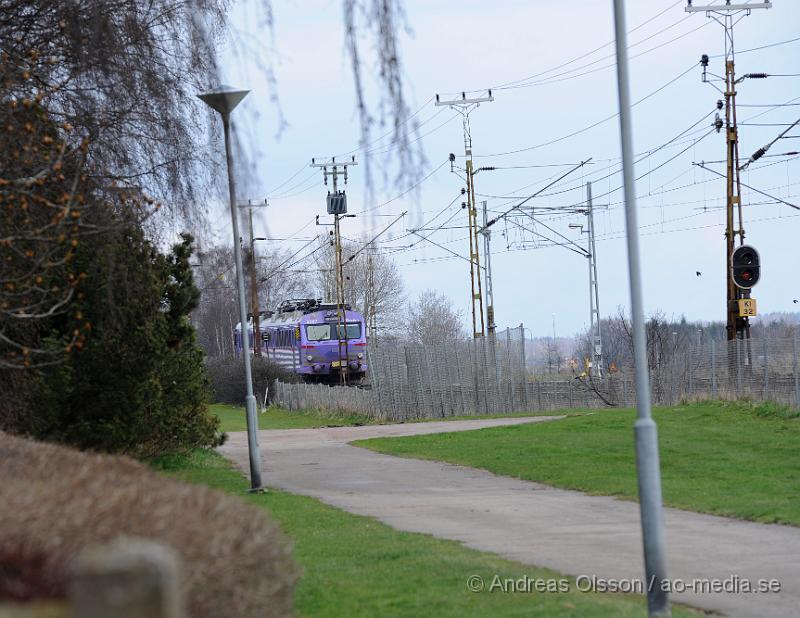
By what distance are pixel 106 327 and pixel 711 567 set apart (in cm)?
1032

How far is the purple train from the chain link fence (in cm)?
713

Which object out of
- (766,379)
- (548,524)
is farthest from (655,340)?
(548,524)

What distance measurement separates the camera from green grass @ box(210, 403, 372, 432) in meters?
38.4

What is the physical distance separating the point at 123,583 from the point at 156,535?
180cm

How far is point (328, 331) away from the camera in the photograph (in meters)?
51.5

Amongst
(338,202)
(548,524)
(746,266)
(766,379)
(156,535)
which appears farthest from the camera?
(746,266)

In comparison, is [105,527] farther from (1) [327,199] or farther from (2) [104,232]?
(2) [104,232]

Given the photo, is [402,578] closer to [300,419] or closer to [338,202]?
[338,202]

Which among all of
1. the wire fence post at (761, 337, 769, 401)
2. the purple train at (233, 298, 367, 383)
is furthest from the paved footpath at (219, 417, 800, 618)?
the purple train at (233, 298, 367, 383)

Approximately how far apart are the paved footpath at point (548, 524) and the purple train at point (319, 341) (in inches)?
1150

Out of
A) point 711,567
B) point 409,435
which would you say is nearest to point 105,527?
point 711,567

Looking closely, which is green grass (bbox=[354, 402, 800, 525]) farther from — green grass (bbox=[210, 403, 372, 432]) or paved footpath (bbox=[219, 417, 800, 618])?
green grass (bbox=[210, 403, 372, 432])

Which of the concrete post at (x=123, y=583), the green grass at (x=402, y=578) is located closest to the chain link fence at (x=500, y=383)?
the green grass at (x=402, y=578)

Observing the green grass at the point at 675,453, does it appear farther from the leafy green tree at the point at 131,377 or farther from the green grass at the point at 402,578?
the leafy green tree at the point at 131,377
